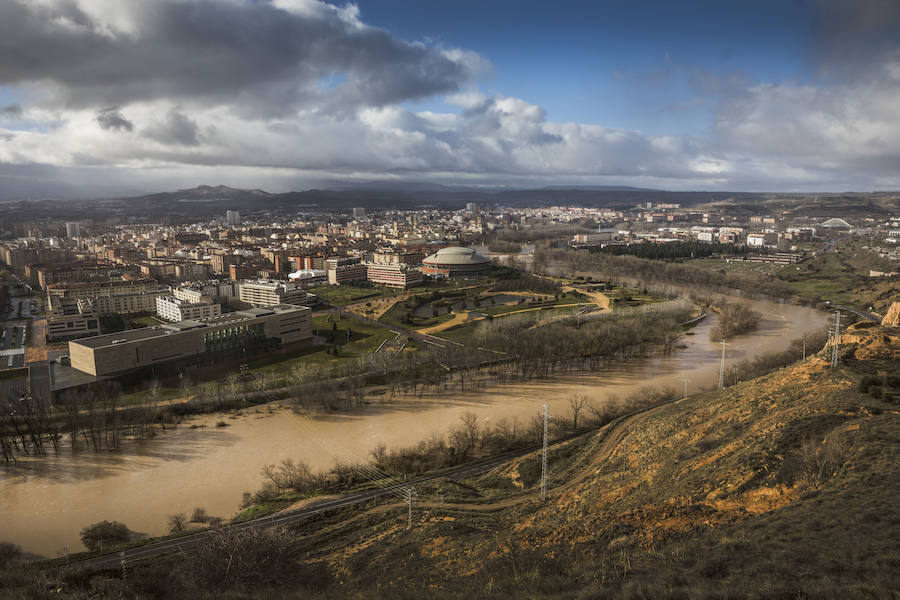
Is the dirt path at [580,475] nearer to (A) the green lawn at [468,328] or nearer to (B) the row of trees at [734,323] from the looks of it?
(A) the green lawn at [468,328]

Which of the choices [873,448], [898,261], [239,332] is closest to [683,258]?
[898,261]

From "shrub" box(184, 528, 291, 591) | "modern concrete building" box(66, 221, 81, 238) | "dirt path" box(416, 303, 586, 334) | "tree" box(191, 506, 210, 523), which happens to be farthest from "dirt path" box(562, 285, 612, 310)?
"modern concrete building" box(66, 221, 81, 238)

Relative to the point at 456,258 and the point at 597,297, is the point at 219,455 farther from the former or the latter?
the point at 456,258

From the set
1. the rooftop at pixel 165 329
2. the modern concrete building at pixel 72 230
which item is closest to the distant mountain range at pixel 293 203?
the modern concrete building at pixel 72 230

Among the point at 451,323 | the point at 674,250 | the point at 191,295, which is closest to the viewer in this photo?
the point at 451,323

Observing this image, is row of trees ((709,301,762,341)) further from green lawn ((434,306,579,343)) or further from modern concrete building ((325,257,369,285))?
modern concrete building ((325,257,369,285))

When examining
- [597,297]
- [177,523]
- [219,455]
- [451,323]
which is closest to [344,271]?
[451,323]
